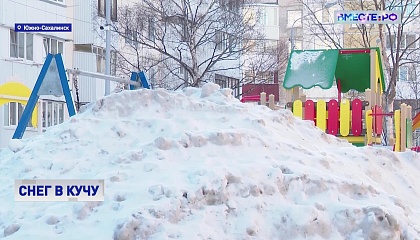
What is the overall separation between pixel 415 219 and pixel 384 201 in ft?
1.11

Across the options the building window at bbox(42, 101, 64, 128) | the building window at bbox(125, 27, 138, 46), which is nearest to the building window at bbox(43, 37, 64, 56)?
the building window at bbox(42, 101, 64, 128)

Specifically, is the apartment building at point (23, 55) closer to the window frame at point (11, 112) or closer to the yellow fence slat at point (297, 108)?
the window frame at point (11, 112)

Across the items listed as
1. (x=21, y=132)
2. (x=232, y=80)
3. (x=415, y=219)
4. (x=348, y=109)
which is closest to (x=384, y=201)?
(x=415, y=219)

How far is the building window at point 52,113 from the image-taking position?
30.0 metres

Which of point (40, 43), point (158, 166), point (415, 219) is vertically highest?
point (40, 43)

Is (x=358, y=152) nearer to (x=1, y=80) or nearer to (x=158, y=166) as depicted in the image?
(x=158, y=166)

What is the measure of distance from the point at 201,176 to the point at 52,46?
25.5 m

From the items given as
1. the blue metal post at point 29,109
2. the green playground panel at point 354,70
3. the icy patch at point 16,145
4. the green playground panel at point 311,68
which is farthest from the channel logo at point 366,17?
the icy patch at point 16,145

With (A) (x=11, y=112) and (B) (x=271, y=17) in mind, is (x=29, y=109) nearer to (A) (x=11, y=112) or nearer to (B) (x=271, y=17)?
(A) (x=11, y=112)

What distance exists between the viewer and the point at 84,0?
107 feet

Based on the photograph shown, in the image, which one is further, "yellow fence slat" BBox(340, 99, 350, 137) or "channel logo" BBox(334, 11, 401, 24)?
"yellow fence slat" BBox(340, 99, 350, 137)

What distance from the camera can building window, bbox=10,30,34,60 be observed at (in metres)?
27.9

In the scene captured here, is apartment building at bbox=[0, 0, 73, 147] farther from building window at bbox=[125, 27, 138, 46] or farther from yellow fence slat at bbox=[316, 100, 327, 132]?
yellow fence slat at bbox=[316, 100, 327, 132]

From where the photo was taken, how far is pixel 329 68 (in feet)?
54.9
